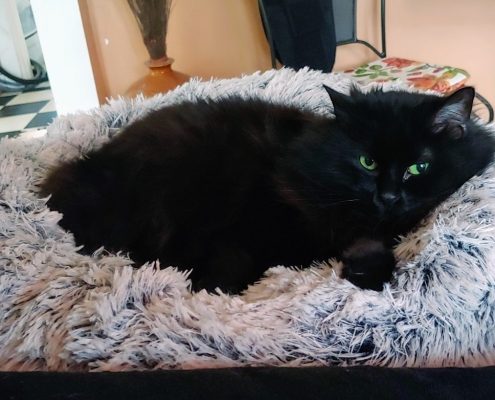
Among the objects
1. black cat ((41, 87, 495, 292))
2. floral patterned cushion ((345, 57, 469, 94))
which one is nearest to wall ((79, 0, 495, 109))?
floral patterned cushion ((345, 57, 469, 94))

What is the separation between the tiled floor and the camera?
2.80m

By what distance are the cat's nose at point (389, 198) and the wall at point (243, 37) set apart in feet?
5.11

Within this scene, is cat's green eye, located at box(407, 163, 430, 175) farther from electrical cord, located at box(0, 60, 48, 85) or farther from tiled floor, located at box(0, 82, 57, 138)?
electrical cord, located at box(0, 60, 48, 85)

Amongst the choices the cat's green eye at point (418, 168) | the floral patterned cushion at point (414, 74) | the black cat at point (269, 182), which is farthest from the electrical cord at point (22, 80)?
the cat's green eye at point (418, 168)

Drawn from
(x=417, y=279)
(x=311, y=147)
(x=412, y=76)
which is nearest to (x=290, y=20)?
(x=412, y=76)

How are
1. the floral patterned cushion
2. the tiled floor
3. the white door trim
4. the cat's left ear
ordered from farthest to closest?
1. the tiled floor
2. the white door trim
3. the floral patterned cushion
4. the cat's left ear

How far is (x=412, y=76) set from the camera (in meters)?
1.96

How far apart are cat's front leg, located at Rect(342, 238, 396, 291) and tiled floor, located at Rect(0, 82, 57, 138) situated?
88.0 inches

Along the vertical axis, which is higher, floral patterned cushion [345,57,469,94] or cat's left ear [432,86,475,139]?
cat's left ear [432,86,475,139]

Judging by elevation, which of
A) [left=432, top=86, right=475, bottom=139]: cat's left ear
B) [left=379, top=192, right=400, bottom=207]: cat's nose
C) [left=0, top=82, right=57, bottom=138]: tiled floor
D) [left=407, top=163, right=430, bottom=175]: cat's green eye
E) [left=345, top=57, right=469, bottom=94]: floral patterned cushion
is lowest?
[left=0, top=82, right=57, bottom=138]: tiled floor

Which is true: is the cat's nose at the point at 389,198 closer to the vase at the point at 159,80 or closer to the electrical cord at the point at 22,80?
the vase at the point at 159,80

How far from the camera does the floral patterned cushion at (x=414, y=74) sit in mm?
1867

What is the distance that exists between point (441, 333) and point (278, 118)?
0.55m

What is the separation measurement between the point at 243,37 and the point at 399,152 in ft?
5.38
